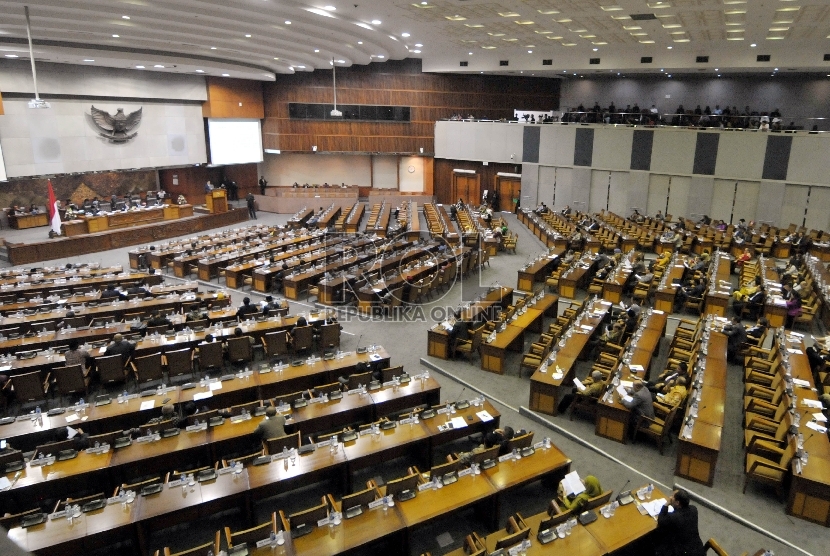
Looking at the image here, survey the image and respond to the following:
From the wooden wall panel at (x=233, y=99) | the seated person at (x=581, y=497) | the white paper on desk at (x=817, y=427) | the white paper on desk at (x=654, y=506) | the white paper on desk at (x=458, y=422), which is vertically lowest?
the white paper on desk at (x=654, y=506)

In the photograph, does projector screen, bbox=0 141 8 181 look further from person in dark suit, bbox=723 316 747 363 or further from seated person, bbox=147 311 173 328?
A: person in dark suit, bbox=723 316 747 363

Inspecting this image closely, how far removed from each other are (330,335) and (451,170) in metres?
22.3

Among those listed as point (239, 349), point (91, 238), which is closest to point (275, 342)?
point (239, 349)

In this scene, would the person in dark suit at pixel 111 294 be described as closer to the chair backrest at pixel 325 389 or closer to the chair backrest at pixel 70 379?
the chair backrest at pixel 70 379

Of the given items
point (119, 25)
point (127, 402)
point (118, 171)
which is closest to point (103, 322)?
point (127, 402)

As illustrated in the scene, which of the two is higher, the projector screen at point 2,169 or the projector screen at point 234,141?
the projector screen at point 234,141

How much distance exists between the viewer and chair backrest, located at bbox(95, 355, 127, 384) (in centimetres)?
962

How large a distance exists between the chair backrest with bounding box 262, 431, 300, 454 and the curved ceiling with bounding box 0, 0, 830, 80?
11582 millimetres

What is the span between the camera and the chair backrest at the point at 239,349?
10.7 m

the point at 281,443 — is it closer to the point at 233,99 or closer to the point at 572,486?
the point at 572,486

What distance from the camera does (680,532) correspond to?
18.4 ft

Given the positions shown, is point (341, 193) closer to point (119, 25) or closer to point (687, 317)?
point (119, 25)

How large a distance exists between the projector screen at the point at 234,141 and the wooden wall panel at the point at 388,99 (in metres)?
0.78

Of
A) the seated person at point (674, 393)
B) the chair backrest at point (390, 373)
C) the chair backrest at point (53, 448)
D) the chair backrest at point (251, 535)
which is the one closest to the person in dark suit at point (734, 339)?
the seated person at point (674, 393)
